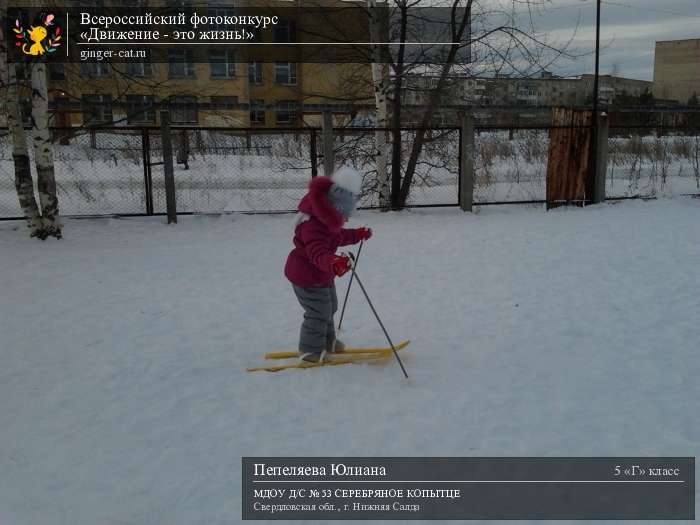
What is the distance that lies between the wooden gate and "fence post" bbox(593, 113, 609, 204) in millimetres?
128

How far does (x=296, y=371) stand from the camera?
412 centimetres

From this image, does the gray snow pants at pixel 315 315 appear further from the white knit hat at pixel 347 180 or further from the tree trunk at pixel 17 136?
the tree trunk at pixel 17 136

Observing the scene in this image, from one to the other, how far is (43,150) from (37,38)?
5.05ft

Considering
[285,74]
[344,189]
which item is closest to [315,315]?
[344,189]

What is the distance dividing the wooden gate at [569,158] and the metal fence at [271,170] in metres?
0.52

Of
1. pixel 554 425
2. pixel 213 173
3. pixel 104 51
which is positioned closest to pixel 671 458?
pixel 554 425

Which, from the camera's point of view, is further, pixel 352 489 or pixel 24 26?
pixel 24 26

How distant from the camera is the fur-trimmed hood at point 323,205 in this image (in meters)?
3.78

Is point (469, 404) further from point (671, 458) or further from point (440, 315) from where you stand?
point (440, 315)

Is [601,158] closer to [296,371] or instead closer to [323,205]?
[323,205]

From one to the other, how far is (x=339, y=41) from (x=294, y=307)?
6.92 m

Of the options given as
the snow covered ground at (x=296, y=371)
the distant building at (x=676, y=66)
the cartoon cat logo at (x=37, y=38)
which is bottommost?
the snow covered ground at (x=296, y=371)

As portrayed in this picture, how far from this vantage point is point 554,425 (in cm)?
333
